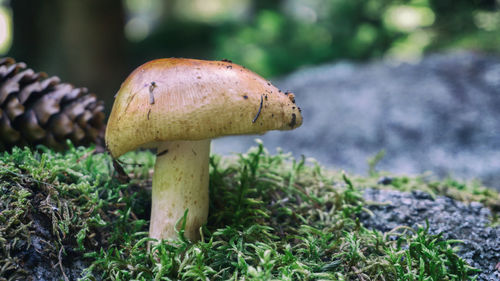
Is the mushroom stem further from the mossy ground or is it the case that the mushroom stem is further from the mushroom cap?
the mushroom cap

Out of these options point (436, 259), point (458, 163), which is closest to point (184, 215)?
point (436, 259)

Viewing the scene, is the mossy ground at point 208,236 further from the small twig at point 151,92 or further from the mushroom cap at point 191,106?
the small twig at point 151,92

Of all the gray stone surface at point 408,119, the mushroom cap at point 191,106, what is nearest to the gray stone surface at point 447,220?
the mushroom cap at point 191,106

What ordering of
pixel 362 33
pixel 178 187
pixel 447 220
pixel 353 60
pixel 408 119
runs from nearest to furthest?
pixel 178 187
pixel 447 220
pixel 408 119
pixel 362 33
pixel 353 60

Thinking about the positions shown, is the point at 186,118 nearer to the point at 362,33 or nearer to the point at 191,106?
the point at 191,106

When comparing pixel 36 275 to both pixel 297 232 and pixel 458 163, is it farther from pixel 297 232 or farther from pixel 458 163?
pixel 458 163

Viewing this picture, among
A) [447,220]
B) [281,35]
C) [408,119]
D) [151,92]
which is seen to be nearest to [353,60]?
[281,35]
